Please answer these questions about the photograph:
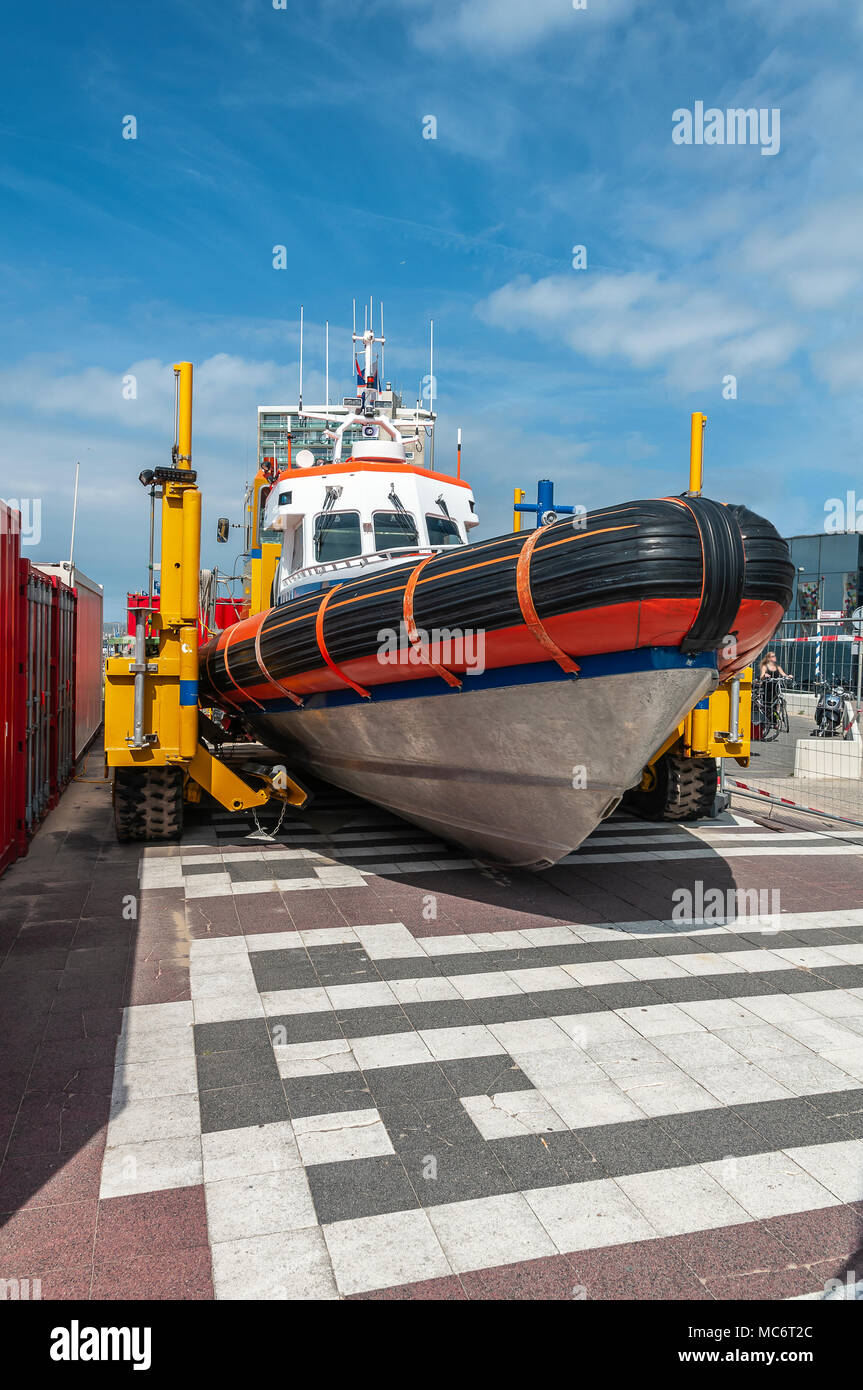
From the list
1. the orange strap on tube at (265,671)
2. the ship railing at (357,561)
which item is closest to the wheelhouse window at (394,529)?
the ship railing at (357,561)

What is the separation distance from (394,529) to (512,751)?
3.05m

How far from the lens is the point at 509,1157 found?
112 inches

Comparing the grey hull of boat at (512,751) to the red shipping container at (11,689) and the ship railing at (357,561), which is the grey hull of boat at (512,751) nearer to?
the ship railing at (357,561)

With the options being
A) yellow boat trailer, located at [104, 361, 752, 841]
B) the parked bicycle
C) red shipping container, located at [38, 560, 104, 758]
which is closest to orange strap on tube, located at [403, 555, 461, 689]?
yellow boat trailer, located at [104, 361, 752, 841]

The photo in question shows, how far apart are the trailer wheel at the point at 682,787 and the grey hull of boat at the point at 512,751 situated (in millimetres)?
2437

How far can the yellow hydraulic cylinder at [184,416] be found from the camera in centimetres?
650

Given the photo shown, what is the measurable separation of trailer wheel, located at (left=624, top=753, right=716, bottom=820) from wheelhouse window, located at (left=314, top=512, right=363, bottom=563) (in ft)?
11.1

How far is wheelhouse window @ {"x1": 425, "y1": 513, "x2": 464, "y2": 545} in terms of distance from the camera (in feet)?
24.8

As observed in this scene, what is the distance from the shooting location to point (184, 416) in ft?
21.5

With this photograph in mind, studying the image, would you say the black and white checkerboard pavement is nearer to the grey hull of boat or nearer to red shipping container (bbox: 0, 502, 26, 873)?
the grey hull of boat

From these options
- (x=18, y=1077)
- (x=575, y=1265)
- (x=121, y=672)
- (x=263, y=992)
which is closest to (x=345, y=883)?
(x=263, y=992)

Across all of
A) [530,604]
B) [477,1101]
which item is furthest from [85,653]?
[477,1101]

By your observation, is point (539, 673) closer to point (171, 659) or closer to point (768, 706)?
point (171, 659)

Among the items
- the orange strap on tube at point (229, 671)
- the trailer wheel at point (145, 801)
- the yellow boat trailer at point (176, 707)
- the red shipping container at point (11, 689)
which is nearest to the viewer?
the red shipping container at point (11, 689)
